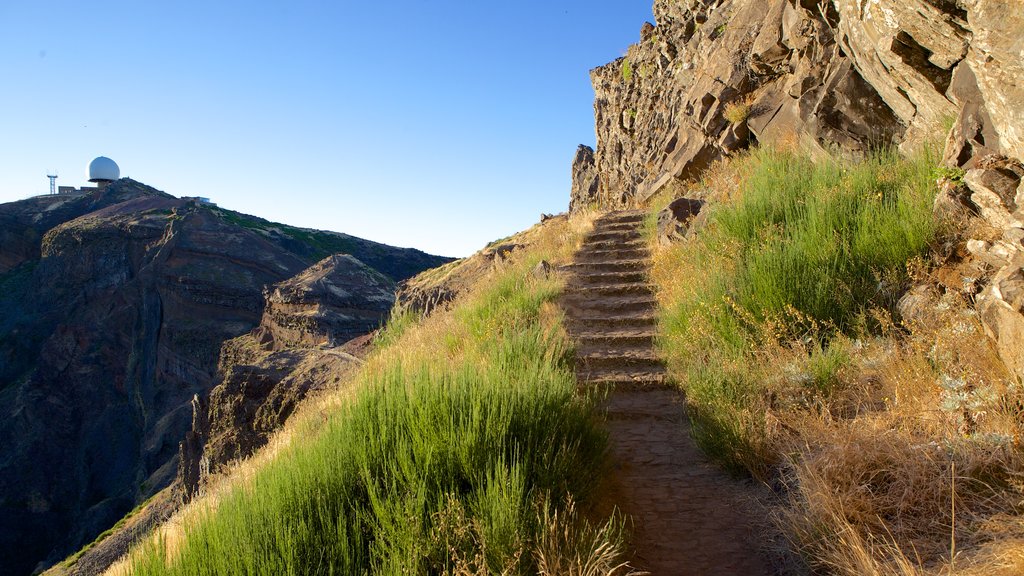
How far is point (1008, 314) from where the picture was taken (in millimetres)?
3398

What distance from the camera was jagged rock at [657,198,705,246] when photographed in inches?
382

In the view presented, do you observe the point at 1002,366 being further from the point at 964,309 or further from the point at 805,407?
the point at 805,407

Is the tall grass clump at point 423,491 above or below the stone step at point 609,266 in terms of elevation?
below

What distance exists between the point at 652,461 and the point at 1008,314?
263 centimetres

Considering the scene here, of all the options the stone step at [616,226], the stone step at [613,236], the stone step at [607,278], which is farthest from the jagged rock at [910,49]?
the stone step at [616,226]

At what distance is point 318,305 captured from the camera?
25.2 meters

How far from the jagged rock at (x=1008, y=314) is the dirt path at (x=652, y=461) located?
5.81 ft

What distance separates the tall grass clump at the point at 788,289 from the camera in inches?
173

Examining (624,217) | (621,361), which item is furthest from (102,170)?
(621,361)

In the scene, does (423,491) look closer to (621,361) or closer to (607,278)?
(621,361)

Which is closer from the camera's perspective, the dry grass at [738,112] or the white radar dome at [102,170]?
the dry grass at [738,112]

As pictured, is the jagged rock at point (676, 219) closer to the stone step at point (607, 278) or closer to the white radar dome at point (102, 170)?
the stone step at point (607, 278)

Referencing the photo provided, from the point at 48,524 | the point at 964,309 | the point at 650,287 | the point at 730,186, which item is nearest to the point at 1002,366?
the point at 964,309

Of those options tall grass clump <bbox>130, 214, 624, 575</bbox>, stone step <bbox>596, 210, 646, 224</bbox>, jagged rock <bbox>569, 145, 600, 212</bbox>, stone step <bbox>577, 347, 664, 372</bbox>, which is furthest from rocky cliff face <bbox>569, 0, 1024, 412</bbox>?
jagged rock <bbox>569, 145, 600, 212</bbox>
